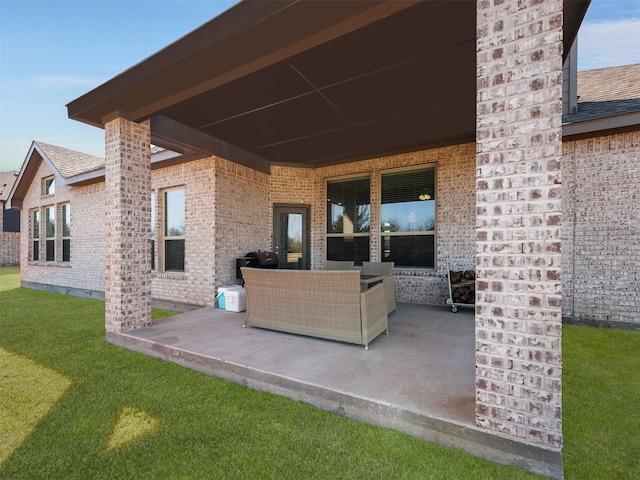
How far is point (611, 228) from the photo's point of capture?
14.6 feet

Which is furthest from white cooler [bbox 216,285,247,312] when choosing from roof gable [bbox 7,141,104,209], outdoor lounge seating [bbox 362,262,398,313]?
roof gable [bbox 7,141,104,209]

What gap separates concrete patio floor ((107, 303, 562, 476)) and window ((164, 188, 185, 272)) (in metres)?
2.17

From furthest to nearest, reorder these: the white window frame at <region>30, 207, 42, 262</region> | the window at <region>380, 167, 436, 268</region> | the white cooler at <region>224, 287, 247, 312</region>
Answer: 1. the white window frame at <region>30, 207, 42, 262</region>
2. the window at <region>380, 167, 436, 268</region>
3. the white cooler at <region>224, 287, 247, 312</region>

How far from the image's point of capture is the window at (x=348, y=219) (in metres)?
6.55

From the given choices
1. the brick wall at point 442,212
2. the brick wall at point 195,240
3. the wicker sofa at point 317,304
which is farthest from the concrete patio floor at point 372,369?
the brick wall at point 442,212

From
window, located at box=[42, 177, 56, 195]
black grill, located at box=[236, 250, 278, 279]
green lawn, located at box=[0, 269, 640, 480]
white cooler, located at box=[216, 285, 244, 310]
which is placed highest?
window, located at box=[42, 177, 56, 195]

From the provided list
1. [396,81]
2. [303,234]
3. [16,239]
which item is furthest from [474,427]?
[16,239]

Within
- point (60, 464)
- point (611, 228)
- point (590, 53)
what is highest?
point (590, 53)

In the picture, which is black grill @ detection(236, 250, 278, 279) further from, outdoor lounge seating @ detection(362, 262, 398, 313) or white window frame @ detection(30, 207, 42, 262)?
white window frame @ detection(30, 207, 42, 262)

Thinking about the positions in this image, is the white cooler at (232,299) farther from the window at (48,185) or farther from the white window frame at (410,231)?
the window at (48,185)

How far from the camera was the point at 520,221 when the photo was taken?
64.9 inches

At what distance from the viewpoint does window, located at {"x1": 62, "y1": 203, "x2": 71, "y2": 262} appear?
9.02 m

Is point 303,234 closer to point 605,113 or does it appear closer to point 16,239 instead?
point 605,113

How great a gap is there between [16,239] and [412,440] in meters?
27.5
